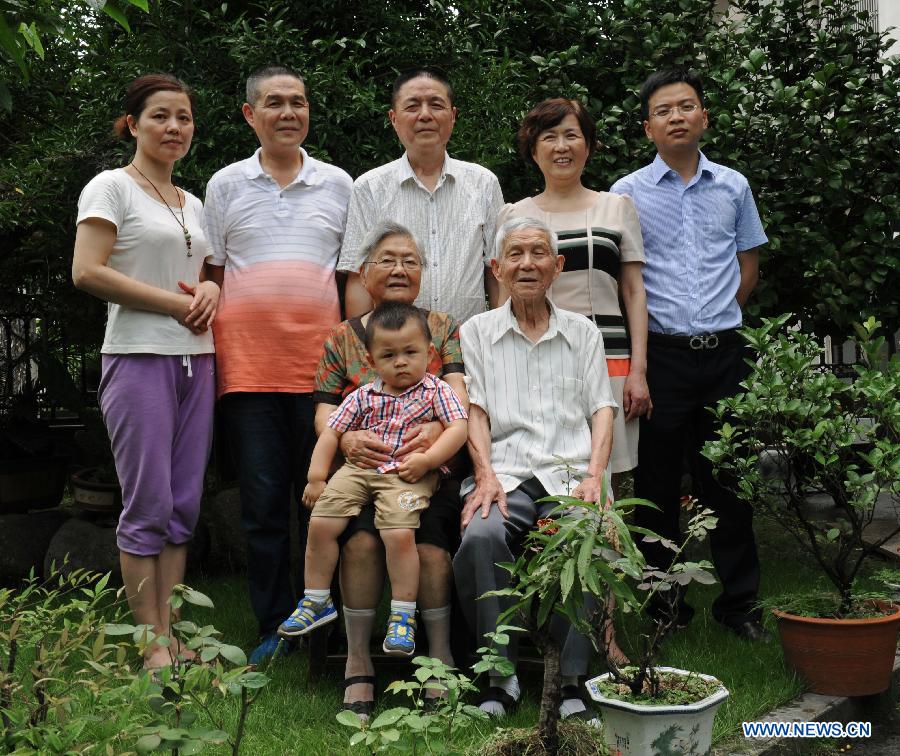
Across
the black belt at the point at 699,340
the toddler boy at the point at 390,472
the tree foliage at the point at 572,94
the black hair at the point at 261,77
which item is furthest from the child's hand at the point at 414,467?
the tree foliage at the point at 572,94

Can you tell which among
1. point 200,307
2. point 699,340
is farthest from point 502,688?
point 200,307

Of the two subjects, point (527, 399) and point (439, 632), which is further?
point (527, 399)

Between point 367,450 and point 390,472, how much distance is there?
0.41ft

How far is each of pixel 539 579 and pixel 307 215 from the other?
2.18 meters

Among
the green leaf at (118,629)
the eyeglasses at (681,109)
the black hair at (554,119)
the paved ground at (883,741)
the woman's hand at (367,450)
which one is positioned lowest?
the paved ground at (883,741)

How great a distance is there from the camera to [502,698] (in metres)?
3.73

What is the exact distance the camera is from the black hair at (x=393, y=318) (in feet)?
13.0

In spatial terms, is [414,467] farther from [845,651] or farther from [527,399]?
[845,651]

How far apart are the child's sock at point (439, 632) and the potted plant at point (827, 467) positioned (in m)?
1.23

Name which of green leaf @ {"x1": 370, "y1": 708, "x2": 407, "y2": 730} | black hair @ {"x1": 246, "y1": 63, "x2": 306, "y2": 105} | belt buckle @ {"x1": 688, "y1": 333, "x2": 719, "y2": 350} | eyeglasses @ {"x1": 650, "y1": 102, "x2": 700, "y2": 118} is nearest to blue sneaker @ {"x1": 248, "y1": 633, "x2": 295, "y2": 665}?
green leaf @ {"x1": 370, "y1": 708, "x2": 407, "y2": 730}

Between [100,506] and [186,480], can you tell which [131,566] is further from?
[100,506]

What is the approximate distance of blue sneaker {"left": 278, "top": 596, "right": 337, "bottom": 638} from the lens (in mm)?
3799

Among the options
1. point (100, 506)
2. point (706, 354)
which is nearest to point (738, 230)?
point (706, 354)

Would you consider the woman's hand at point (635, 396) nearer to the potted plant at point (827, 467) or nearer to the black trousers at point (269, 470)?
the potted plant at point (827, 467)
